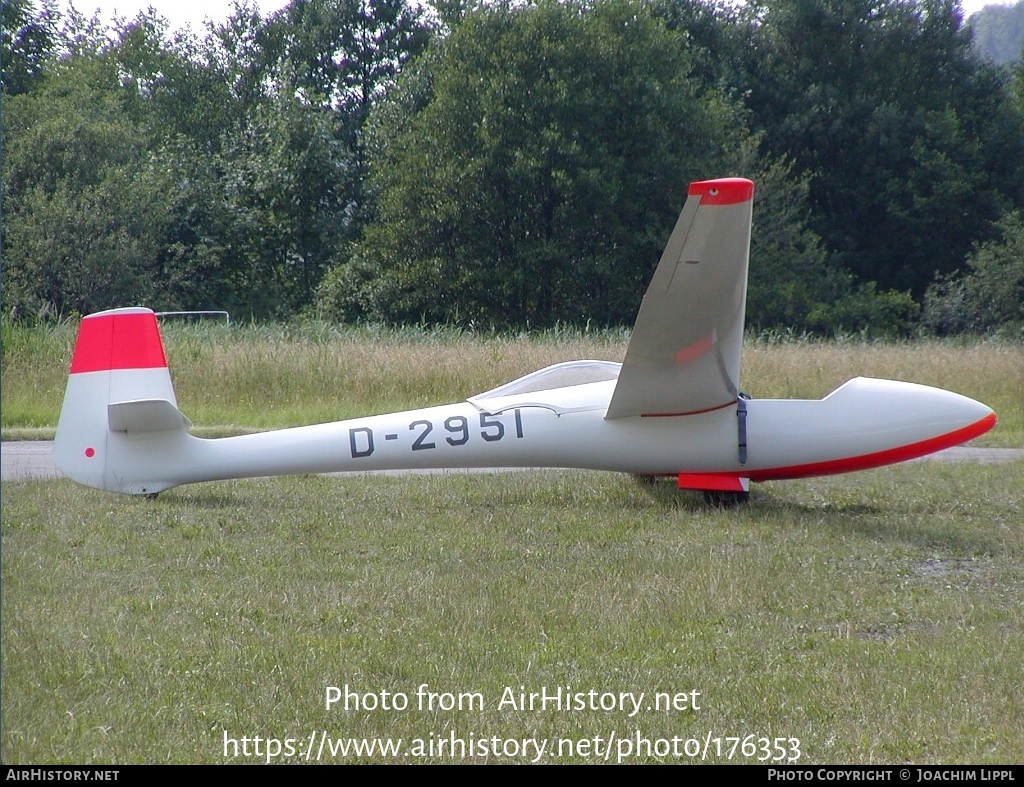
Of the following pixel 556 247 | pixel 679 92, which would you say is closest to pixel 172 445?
pixel 556 247

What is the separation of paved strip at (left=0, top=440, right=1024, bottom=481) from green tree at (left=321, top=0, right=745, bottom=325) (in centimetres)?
2074

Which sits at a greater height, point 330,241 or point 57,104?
point 57,104

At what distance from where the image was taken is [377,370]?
49.3 ft

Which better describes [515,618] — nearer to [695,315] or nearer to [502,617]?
[502,617]

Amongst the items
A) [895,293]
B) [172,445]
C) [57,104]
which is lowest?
[895,293]

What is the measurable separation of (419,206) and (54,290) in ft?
53.4

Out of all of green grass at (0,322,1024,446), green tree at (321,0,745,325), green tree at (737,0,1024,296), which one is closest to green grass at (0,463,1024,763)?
green grass at (0,322,1024,446)

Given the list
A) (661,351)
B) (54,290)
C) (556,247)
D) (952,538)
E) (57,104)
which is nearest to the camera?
(952,538)

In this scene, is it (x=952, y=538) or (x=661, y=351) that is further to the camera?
Result: (x=661, y=351)

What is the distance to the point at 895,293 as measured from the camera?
114 ft

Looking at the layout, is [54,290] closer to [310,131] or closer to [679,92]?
[310,131]

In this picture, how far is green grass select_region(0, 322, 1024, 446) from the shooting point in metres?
13.3

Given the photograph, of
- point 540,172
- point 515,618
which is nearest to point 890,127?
point 540,172

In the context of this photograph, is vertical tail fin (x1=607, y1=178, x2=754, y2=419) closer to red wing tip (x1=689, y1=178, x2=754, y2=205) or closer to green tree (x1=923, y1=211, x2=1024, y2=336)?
red wing tip (x1=689, y1=178, x2=754, y2=205)
